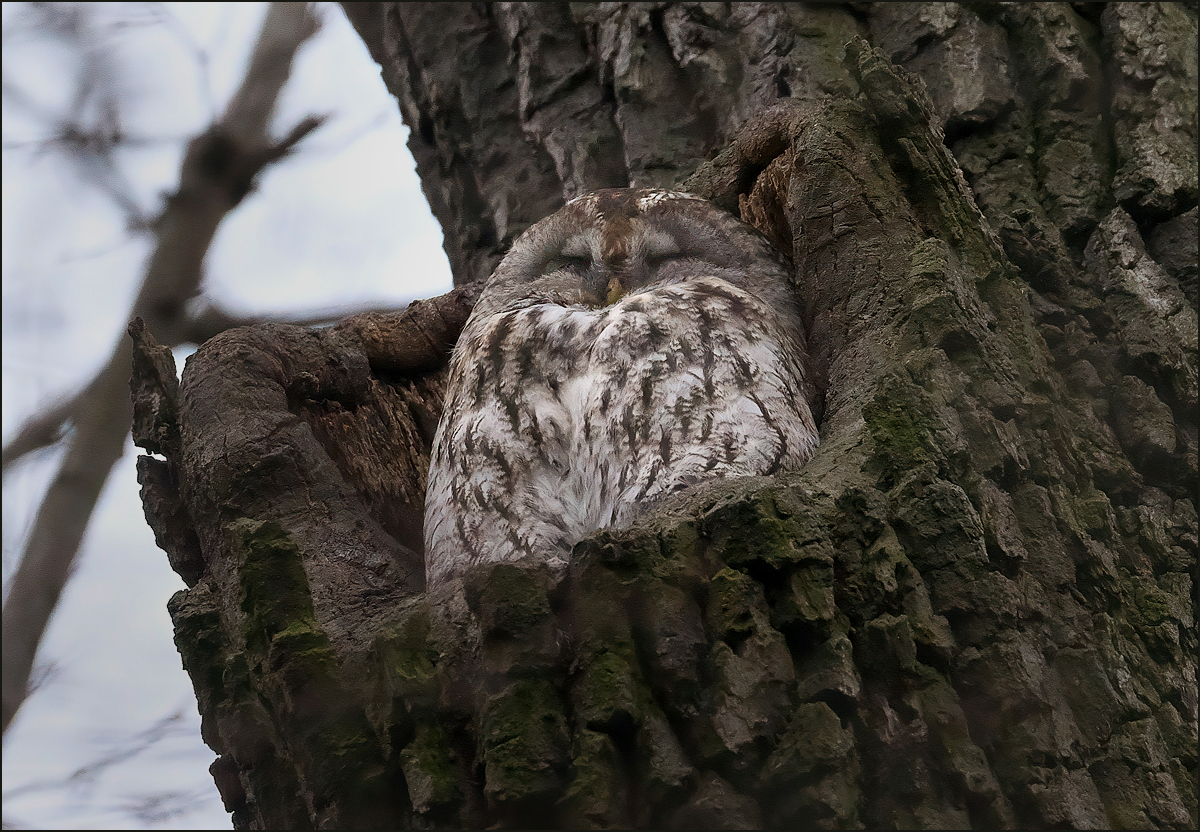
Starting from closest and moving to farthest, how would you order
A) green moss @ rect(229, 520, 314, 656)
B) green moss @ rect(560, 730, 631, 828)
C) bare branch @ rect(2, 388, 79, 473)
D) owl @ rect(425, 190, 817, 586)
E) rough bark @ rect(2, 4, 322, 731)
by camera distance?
green moss @ rect(560, 730, 631, 828), green moss @ rect(229, 520, 314, 656), owl @ rect(425, 190, 817, 586), rough bark @ rect(2, 4, 322, 731), bare branch @ rect(2, 388, 79, 473)

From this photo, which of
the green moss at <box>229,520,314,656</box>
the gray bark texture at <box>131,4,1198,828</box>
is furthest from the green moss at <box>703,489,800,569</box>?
the green moss at <box>229,520,314,656</box>

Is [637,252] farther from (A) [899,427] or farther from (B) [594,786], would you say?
(B) [594,786]

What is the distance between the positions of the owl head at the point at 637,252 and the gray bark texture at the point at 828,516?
0.22 m

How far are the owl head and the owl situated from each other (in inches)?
1.1

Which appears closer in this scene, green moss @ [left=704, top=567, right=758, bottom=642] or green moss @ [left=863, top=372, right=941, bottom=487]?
green moss @ [left=704, top=567, right=758, bottom=642]

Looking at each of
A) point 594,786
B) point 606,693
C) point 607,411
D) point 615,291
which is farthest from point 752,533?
point 615,291

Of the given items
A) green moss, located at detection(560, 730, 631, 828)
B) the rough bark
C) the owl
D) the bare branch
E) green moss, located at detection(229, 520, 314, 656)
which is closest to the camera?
green moss, located at detection(560, 730, 631, 828)

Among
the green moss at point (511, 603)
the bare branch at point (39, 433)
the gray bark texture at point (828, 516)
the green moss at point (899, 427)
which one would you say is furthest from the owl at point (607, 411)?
the bare branch at point (39, 433)

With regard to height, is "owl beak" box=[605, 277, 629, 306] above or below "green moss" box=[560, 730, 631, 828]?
above

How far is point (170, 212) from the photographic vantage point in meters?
2.54

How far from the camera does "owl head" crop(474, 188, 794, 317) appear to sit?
8.93ft

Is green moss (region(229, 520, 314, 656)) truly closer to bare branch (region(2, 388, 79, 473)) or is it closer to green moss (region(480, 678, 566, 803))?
green moss (region(480, 678, 566, 803))

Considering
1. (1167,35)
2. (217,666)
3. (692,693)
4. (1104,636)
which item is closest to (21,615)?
(217,666)

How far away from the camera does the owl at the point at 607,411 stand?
7.21 ft
